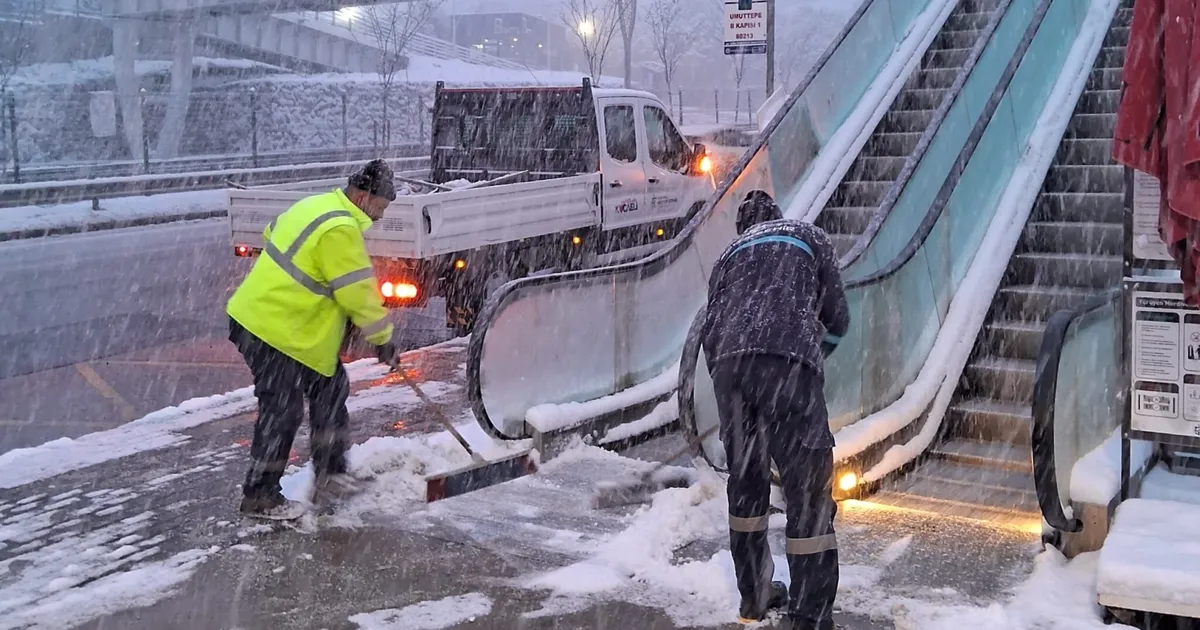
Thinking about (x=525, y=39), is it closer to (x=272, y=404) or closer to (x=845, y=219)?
(x=845, y=219)

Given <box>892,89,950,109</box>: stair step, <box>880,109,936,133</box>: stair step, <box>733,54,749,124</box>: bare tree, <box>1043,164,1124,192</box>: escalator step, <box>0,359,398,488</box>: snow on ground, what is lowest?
<box>0,359,398,488</box>: snow on ground

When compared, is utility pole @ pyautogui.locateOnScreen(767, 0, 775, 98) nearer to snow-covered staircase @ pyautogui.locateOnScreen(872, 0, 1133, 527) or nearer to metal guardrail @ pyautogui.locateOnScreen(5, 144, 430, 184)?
snow-covered staircase @ pyautogui.locateOnScreen(872, 0, 1133, 527)

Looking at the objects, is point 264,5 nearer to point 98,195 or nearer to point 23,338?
point 98,195

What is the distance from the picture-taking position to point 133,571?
17.6ft

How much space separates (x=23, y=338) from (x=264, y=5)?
1140 inches

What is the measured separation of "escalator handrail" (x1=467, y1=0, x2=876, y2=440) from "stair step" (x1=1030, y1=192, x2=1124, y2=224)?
8.12 feet

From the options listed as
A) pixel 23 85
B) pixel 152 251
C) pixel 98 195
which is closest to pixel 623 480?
pixel 152 251

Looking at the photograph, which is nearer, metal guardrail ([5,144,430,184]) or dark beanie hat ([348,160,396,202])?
dark beanie hat ([348,160,396,202])

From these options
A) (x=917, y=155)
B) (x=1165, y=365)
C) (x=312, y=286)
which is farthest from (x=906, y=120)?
(x=312, y=286)

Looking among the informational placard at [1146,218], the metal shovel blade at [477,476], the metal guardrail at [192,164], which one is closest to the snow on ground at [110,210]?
the metal guardrail at [192,164]

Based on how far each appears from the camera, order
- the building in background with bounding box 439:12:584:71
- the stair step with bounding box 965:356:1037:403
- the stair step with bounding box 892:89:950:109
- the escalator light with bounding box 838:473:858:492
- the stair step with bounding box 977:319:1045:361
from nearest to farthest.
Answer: the escalator light with bounding box 838:473:858:492 < the stair step with bounding box 965:356:1037:403 < the stair step with bounding box 977:319:1045:361 < the stair step with bounding box 892:89:950:109 < the building in background with bounding box 439:12:584:71

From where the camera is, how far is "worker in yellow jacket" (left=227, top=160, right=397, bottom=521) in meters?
5.96

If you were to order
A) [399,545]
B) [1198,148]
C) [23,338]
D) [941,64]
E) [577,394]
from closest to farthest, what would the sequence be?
[1198,148], [399,545], [577,394], [23,338], [941,64]

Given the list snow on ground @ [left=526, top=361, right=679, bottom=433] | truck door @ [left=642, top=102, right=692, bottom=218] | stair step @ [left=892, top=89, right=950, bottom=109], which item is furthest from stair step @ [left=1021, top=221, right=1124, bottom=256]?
truck door @ [left=642, top=102, right=692, bottom=218]
